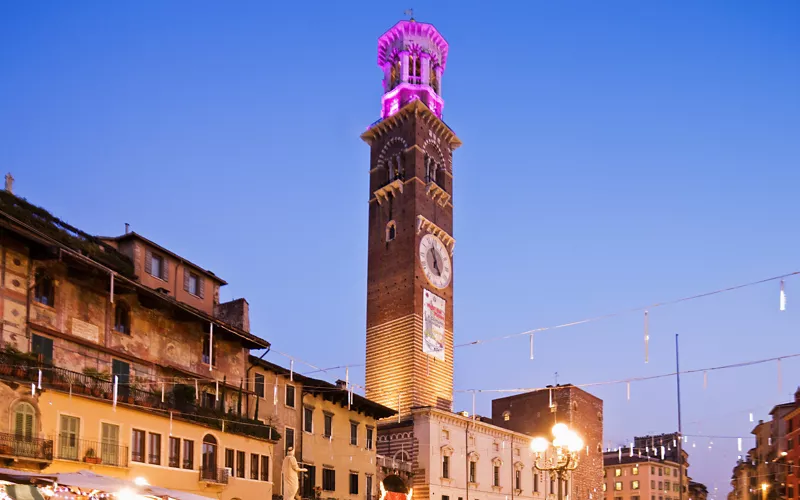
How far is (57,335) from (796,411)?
71.8 meters

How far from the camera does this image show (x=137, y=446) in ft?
102

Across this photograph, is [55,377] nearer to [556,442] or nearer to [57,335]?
[57,335]

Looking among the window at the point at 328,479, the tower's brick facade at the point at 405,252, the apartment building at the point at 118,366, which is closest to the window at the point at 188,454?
the apartment building at the point at 118,366

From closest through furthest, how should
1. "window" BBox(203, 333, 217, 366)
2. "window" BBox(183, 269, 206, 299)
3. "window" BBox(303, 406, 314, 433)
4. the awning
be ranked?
the awning, "window" BBox(183, 269, 206, 299), "window" BBox(203, 333, 217, 366), "window" BBox(303, 406, 314, 433)

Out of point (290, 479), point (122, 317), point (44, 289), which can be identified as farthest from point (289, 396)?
point (290, 479)

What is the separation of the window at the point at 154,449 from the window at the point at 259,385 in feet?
30.5

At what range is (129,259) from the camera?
3450 cm

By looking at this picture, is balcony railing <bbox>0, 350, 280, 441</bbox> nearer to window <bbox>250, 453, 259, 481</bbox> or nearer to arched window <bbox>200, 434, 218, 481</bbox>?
arched window <bbox>200, 434, 218, 481</bbox>

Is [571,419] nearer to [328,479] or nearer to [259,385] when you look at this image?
[328,479]

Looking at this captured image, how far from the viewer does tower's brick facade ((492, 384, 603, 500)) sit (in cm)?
7362

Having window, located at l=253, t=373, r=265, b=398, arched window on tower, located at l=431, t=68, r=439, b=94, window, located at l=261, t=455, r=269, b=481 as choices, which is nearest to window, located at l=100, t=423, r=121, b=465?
window, located at l=261, t=455, r=269, b=481

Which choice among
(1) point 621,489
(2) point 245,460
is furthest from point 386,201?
(1) point 621,489

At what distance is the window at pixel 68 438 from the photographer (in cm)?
2781

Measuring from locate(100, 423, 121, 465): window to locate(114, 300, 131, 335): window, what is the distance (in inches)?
188
